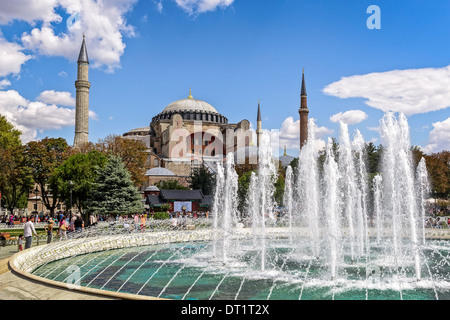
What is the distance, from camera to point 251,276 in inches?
377

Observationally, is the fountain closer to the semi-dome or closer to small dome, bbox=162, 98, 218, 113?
the semi-dome

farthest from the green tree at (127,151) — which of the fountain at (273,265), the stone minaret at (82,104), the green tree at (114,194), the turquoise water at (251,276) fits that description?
the turquoise water at (251,276)

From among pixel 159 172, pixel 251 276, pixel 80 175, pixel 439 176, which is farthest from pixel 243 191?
pixel 251 276

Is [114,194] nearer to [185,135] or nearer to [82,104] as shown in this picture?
[82,104]

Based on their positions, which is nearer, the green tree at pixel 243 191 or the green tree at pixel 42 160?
the green tree at pixel 42 160

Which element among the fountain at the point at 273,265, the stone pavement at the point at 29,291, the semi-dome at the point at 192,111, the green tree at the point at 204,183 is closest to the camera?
the stone pavement at the point at 29,291

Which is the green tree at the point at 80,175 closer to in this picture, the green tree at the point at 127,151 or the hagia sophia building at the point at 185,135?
the green tree at the point at 127,151

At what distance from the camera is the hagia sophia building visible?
49844mm

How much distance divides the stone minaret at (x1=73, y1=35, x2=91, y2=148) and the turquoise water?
3841 cm

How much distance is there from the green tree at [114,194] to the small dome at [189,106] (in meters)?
53.1

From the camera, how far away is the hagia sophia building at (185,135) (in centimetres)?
4984
